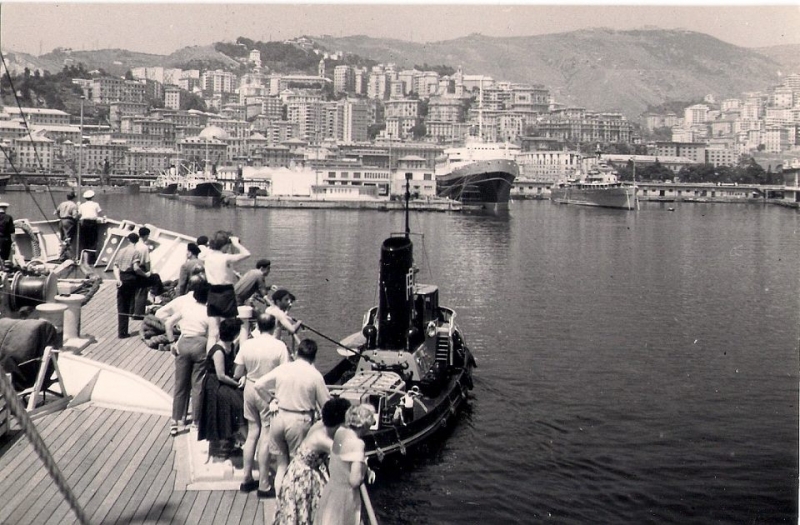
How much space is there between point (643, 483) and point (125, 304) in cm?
728

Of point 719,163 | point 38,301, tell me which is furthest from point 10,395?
point 719,163

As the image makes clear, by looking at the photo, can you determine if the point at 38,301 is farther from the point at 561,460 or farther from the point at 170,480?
the point at 561,460

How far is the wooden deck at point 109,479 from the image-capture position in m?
5.62

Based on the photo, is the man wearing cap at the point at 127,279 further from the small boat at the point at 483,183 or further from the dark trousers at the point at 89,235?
the small boat at the point at 483,183

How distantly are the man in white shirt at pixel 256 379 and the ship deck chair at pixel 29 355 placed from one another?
7.19ft

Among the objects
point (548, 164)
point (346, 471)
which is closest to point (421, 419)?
point (346, 471)

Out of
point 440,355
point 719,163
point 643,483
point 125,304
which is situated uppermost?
point 719,163

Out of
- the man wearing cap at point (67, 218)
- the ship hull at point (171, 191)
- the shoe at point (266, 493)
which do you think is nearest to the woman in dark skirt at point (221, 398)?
the shoe at point (266, 493)

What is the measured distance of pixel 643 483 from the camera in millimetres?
11633

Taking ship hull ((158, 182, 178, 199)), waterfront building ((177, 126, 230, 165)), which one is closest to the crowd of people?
ship hull ((158, 182, 178, 199))

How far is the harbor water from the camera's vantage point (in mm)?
11148

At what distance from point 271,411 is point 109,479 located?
1472 millimetres

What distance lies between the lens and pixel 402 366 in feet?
40.4

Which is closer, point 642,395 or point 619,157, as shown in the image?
point 642,395
